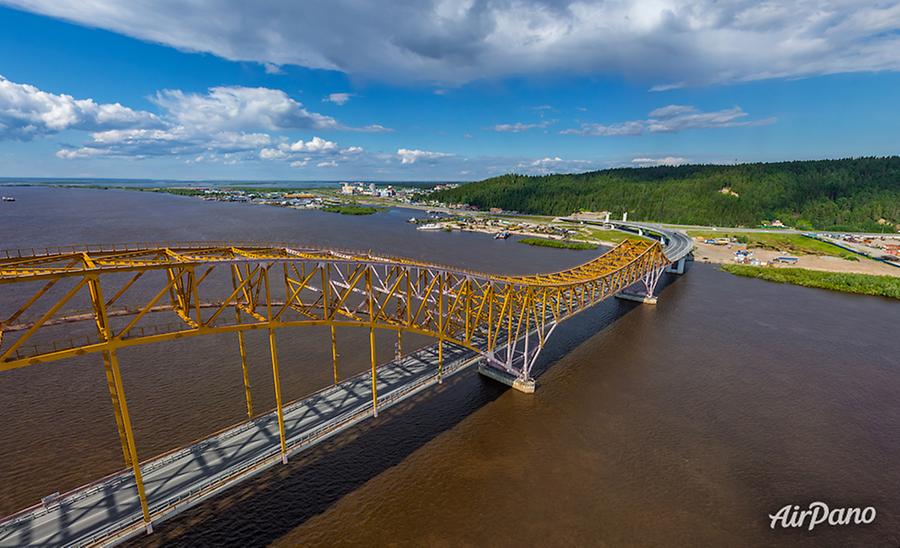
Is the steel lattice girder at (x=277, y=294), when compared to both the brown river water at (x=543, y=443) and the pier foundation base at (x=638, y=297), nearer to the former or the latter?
the pier foundation base at (x=638, y=297)

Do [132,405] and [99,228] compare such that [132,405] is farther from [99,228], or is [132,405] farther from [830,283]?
[99,228]

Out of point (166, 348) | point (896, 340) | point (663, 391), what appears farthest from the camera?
point (896, 340)

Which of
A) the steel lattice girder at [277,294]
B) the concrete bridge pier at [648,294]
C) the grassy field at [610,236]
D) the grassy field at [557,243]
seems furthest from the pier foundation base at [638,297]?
the grassy field at [610,236]

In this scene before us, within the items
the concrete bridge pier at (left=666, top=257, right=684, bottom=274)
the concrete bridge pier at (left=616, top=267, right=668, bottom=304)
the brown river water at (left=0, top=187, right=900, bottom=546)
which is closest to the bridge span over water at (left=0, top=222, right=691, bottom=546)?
the brown river water at (left=0, top=187, right=900, bottom=546)

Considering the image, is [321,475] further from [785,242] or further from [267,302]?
[785,242]

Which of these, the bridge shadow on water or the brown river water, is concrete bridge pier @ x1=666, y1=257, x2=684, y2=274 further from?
the bridge shadow on water

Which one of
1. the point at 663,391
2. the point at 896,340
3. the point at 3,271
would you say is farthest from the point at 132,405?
the point at 896,340

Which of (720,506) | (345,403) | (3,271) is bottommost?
(720,506)
